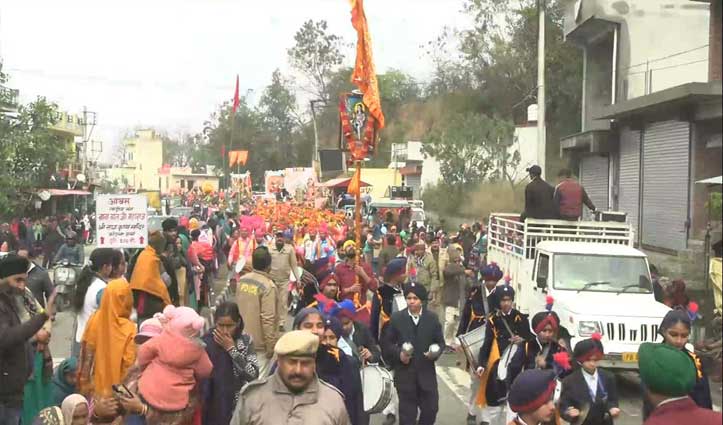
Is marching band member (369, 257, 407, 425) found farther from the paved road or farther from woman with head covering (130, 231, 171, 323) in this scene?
woman with head covering (130, 231, 171, 323)

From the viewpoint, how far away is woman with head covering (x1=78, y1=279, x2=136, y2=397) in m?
6.56

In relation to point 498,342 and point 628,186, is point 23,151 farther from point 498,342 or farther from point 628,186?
point 498,342

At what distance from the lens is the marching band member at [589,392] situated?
583 centimetres

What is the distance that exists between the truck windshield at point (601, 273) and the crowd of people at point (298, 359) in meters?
2.40

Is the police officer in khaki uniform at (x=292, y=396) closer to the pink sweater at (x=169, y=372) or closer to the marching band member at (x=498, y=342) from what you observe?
the pink sweater at (x=169, y=372)

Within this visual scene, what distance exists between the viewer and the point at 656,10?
17.3 feet

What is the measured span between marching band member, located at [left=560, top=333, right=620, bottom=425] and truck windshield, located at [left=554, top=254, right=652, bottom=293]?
536 centimetres

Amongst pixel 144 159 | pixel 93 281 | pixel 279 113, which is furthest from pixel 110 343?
pixel 144 159

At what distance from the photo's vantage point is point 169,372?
5008mm

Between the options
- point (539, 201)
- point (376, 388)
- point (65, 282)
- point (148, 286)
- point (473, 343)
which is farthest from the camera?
point (539, 201)

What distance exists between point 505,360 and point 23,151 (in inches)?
945

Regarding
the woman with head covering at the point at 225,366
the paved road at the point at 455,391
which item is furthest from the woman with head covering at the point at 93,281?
the paved road at the point at 455,391

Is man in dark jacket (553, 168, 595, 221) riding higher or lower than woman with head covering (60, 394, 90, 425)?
higher

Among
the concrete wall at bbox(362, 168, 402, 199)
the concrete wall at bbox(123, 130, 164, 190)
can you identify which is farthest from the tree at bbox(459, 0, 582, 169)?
the concrete wall at bbox(123, 130, 164, 190)
